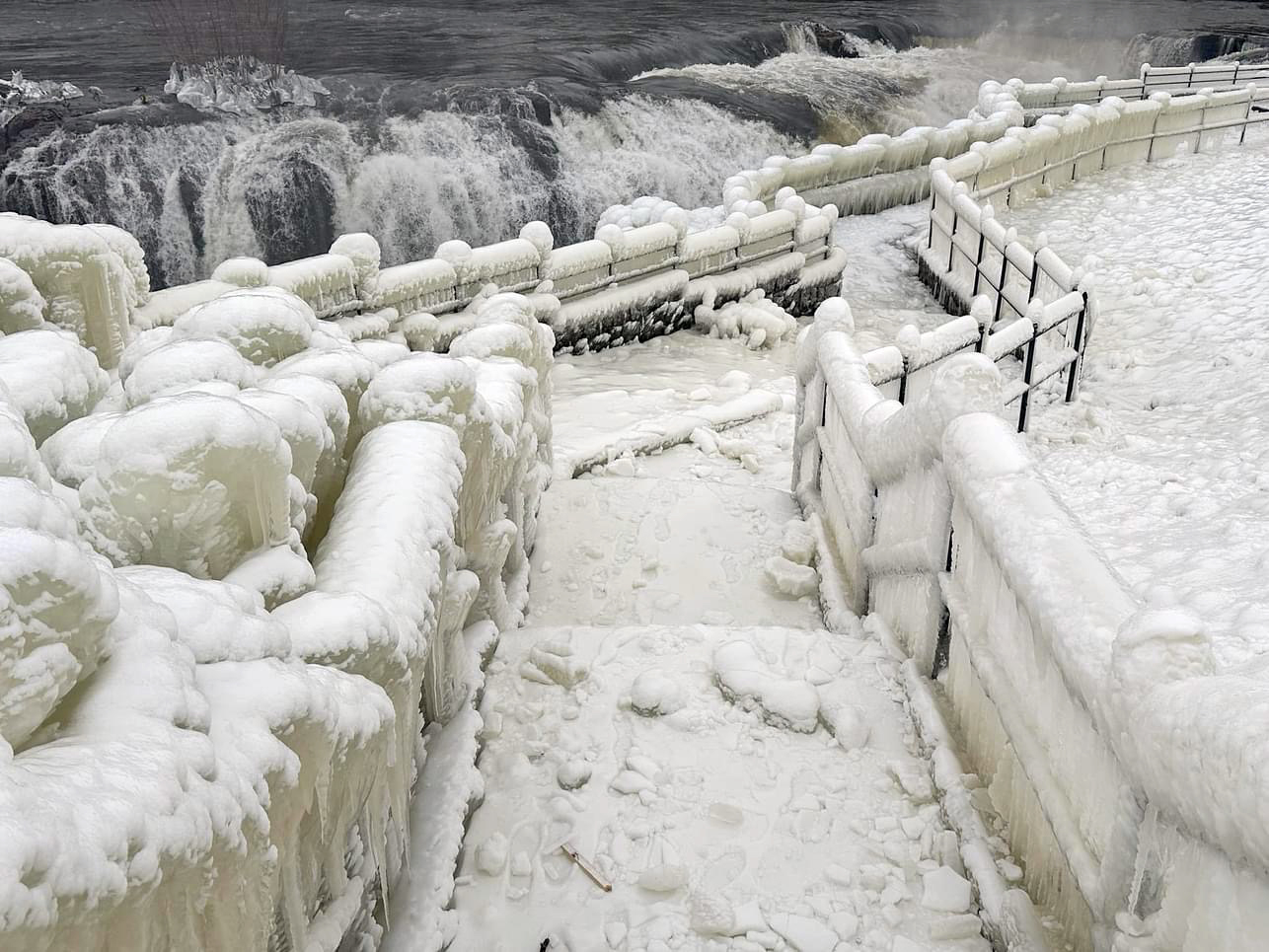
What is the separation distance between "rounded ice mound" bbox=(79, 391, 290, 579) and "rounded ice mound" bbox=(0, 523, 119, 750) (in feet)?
2.46

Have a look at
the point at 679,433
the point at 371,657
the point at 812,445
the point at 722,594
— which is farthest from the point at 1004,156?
the point at 371,657

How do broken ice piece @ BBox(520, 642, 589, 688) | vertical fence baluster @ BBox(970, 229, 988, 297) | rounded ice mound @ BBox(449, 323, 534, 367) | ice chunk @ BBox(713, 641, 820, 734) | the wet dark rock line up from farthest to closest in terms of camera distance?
the wet dark rock < vertical fence baluster @ BBox(970, 229, 988, 297) < rounded ice mound @ BBox(449, 323, 534, 367) < broken ice piece @ BBox(520, 642, 589, 688) < ice chunk @ BBox(713, 641, 820, 734)

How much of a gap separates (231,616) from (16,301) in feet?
9.25

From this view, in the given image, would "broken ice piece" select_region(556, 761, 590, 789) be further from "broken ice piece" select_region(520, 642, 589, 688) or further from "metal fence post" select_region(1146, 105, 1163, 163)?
"metal fence post" select_region(1146, 105, 1163, 163)

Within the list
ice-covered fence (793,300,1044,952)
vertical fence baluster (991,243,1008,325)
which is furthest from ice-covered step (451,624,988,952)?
vertical fence baluster (991,243,1008,325)

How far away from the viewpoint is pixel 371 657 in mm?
2688

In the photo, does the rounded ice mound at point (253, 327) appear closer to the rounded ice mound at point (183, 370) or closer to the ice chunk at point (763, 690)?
the rounded ice mound at point (183, 370)

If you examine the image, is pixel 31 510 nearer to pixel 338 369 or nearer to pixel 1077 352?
pixel 338 369

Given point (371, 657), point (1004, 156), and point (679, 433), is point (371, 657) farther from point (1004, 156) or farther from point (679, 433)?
point (1004, 156)

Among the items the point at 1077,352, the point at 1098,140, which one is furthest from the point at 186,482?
Answer: the point at 1098,140

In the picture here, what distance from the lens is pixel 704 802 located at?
378 centimetres

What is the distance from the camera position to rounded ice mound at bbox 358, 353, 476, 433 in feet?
12.6

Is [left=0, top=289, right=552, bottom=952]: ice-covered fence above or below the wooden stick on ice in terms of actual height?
above

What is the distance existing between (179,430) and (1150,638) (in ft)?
7.60
